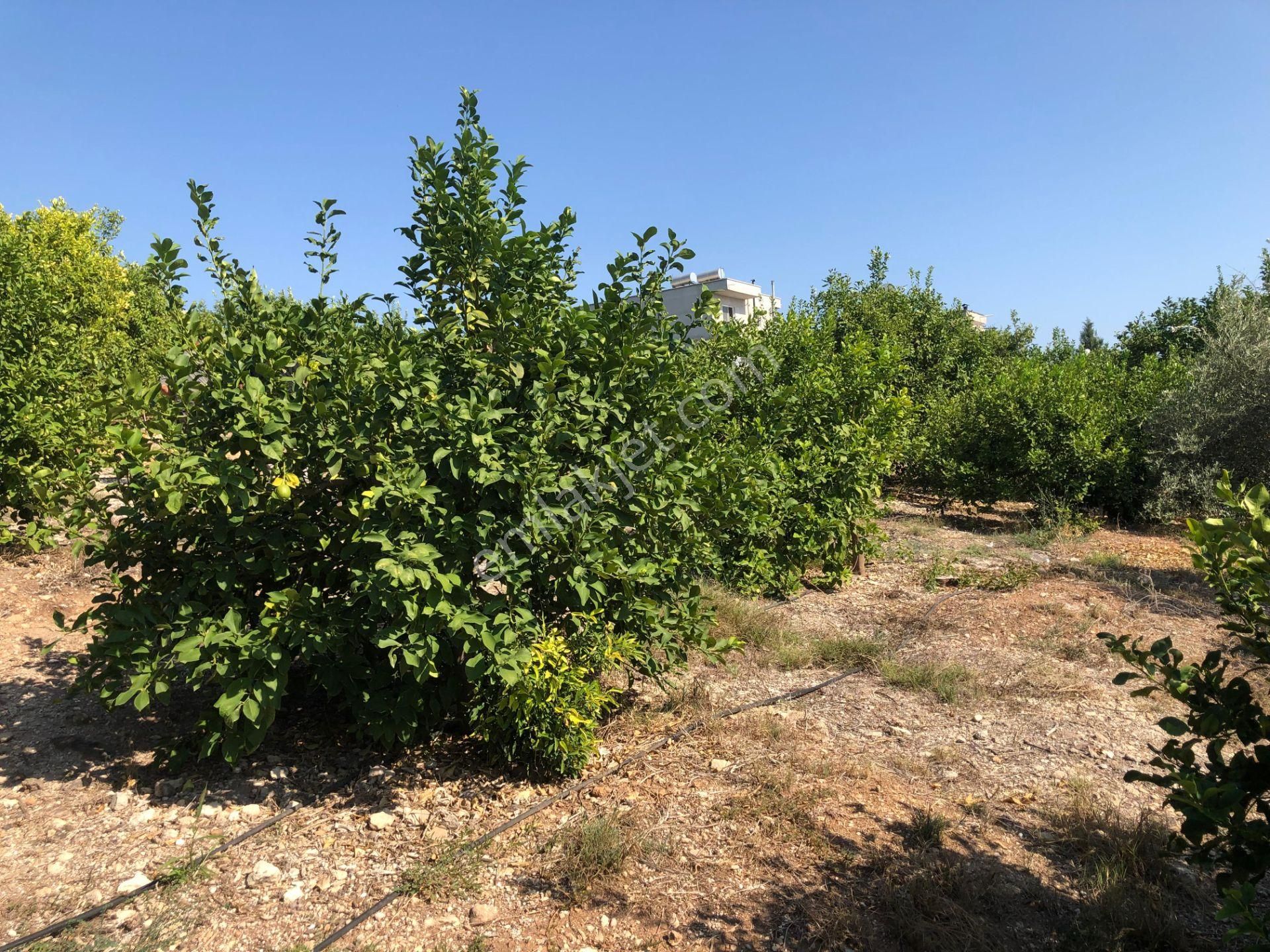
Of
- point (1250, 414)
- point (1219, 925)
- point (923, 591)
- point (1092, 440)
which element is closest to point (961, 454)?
point (1092, 440)

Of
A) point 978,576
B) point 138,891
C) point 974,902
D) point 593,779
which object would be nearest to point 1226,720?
point 974,902

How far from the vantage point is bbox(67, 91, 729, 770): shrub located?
300 centimetres

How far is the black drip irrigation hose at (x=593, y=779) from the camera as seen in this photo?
8.57 feet

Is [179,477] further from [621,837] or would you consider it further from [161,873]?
[621,837]

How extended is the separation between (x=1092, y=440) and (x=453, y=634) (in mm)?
10246

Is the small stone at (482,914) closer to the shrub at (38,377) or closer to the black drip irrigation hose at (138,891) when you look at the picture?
the black drip irrigation hose at (138,891)

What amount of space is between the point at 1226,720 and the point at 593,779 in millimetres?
2447

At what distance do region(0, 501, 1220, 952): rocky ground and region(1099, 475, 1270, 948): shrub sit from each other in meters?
0.84

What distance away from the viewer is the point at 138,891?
8.93 feet

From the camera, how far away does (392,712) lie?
3.31 m

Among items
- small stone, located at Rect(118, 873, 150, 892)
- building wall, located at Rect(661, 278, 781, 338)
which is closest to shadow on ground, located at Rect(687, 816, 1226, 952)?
small stone, located at Rect(118, 873, 150, 892)

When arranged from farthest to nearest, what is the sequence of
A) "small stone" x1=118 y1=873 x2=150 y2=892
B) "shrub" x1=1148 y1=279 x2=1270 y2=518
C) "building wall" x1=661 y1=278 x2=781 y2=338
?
"building wall" x1=661 y1=278 x2=781 y2=338, "shrub" x1=1148 y1=279 x2=1270 y2=518, "small stone" x1=118 y1=873 x2=150 y2=892

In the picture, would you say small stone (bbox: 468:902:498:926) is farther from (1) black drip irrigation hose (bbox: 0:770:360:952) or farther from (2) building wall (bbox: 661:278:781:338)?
(2) building wall (bbox: 661:278:781:338)

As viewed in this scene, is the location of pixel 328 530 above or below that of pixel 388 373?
below
